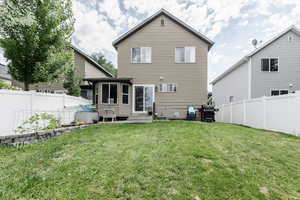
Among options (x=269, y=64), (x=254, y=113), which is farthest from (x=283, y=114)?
(x=269, y=64)

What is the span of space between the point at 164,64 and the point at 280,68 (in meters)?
9.58

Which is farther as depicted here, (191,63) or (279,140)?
(191,63)

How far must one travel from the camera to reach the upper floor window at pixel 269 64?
484 inches

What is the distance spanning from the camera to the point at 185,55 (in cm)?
1196

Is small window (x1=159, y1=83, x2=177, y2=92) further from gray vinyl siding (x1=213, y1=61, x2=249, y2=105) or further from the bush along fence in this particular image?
the bush along fence

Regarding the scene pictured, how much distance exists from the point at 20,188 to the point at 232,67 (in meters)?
16.9

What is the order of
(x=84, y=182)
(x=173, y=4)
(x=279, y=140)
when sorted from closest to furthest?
(x=84, y=182) < (x=279, y=140) < (x=173, y=4)

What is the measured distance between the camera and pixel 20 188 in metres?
2.36

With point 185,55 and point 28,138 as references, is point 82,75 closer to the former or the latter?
point 185,55

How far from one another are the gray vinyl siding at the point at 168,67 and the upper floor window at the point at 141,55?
27 cm

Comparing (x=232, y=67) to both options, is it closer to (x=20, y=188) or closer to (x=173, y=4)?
(x=173, y=4)

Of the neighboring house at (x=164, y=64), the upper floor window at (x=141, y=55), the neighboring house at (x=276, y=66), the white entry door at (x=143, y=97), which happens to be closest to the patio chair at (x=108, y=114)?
the neighboring house at (x=164, y=64)

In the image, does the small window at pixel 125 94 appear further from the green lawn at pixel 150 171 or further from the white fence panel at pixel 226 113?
the white fence panel at pixel 226 113

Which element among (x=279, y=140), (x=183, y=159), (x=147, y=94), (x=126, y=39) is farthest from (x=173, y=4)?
(x=183, y=159)
